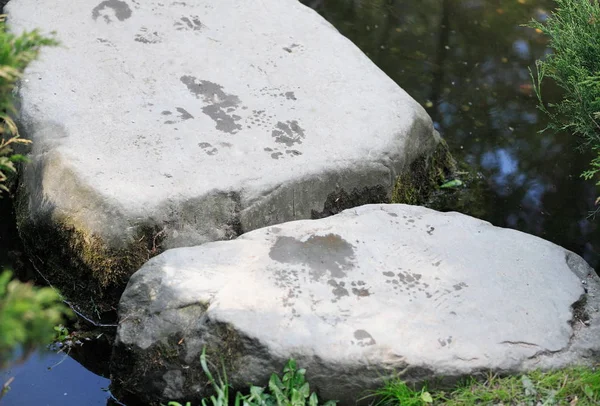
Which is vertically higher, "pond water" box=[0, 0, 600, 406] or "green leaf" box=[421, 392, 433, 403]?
"green leaf" box=[421, 392, 433, 403]

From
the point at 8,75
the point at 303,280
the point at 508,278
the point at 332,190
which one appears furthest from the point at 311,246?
the point at 8,75

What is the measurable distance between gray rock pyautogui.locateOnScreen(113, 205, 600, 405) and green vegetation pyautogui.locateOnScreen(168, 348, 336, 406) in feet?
0.18

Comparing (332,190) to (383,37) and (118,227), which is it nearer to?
(118,227)

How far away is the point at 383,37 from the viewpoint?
291 inches

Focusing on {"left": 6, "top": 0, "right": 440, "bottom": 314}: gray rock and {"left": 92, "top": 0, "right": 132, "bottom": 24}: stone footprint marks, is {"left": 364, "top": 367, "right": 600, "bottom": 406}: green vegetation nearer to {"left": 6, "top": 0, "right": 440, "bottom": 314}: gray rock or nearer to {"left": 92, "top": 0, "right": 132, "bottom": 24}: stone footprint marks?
{"left": 6, "top": 0, "right": 440, "bottom": 314}: gray rock

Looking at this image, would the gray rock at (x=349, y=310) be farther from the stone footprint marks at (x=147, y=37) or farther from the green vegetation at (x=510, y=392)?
the stone footprint marks at (x=147, y=37)

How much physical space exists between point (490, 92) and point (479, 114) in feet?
1.31

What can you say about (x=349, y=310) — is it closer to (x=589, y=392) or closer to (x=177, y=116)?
(x=589, y=392)

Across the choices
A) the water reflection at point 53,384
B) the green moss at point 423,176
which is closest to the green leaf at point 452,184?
the green moss at point 423,176

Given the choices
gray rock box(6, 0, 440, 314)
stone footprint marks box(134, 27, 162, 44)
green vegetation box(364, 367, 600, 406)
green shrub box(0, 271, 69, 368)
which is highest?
green shrub box(0, 271, 69, 368)

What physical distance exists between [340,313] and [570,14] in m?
2.32

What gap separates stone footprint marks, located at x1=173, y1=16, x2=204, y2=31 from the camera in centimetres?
547

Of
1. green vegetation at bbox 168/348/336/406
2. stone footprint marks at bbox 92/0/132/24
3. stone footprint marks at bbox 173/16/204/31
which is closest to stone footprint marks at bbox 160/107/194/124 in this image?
stone footprint marks at bbox 173/16/204/31

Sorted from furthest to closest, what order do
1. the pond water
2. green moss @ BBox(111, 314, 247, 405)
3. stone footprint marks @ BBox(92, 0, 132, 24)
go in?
1. stone footprint marks @ BBox(92, 0, 132, 24)
2. the pond water
3. green moss @ BBox(111, 314, 247, 405)
